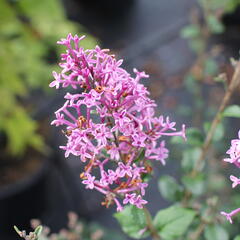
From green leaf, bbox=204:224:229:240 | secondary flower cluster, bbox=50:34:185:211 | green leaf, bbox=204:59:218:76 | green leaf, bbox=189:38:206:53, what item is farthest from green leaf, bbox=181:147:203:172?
green leaf, bbox=189:38:206:53

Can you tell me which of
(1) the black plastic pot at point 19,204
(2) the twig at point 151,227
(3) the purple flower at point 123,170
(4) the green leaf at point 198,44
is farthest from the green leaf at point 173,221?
(1) the black plastic pot at point 19,204

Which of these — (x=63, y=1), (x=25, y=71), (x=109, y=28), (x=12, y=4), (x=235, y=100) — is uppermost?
(x=63, y=1)

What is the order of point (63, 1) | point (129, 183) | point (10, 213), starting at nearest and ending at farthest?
point (129, 183)
point (10, 213)
point (63, 1)

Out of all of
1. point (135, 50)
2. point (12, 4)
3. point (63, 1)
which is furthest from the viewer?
point (63, 1)

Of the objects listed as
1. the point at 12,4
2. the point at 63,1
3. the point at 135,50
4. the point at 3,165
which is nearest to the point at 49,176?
the point at 3,165

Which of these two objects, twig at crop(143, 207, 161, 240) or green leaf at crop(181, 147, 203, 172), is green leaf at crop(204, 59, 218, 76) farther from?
twig at crop(143, 207, 161, 240)

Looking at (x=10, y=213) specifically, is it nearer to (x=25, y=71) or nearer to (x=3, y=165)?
(x=3, y=165)

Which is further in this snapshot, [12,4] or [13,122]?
[12,4]
